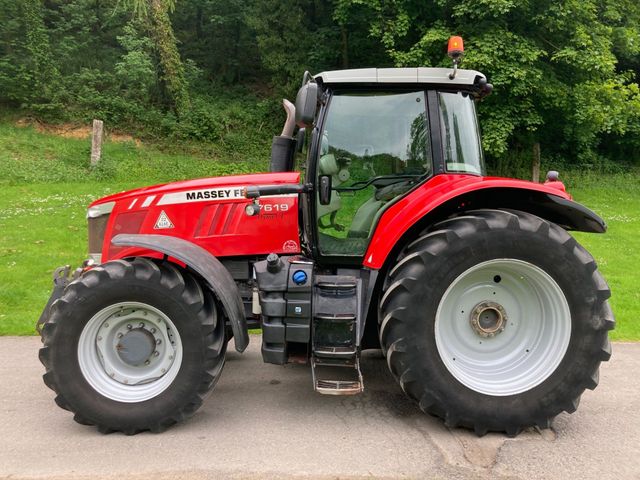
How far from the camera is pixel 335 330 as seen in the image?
Answer: 126 inches

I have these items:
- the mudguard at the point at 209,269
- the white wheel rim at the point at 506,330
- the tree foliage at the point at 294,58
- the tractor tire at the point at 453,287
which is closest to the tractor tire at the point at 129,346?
the mudguard at the point at 209,269

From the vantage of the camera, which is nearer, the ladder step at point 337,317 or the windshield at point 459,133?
the ladder step at point 337,317

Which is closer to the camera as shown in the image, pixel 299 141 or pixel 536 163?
pixel 299 141

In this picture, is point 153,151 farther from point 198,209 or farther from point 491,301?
point 491,301

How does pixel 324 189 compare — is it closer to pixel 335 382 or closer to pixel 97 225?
pixel 335 382

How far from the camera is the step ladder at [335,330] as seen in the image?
320 cm

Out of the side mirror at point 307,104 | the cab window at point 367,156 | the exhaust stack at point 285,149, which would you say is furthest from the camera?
the exhaust stack at point 285,149

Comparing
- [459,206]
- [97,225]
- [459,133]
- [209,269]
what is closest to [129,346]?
[209,269]

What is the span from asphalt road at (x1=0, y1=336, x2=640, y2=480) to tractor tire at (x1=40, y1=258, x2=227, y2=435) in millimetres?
158

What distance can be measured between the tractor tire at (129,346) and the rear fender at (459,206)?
1.15 m

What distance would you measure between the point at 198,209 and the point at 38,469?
5.87 feet

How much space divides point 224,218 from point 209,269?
51 cm

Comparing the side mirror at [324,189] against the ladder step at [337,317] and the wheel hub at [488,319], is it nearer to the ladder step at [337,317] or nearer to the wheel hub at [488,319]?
the ladder step at [337,317]

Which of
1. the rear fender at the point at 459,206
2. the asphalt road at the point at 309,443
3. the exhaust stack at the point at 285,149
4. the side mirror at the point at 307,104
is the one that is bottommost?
the asphalt road at the point at 309,443
